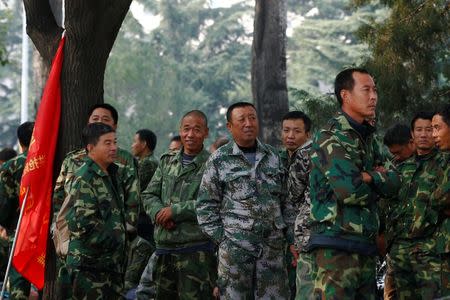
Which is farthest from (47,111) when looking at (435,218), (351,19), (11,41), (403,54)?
(11,41)

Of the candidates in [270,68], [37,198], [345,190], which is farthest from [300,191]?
[270,68]

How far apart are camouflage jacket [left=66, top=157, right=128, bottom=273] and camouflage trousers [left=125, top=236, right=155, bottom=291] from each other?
206 inches

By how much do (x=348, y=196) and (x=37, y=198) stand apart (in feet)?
15.4

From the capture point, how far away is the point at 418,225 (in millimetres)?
9961

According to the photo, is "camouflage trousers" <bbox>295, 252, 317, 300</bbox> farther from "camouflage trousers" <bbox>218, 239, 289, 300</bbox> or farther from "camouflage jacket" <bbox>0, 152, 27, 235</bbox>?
"camouflage jacket" <bbox>0, 152, 27, 235</bbox>

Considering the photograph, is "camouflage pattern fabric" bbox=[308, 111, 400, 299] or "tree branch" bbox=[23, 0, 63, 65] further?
"tree branch" bbox=[23, 0, 63, 65]

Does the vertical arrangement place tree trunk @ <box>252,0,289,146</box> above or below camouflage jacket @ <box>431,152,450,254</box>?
above

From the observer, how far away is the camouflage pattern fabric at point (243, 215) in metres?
9.50

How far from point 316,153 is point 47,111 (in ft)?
14.8

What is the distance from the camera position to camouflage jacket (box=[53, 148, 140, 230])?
9844 millimetres

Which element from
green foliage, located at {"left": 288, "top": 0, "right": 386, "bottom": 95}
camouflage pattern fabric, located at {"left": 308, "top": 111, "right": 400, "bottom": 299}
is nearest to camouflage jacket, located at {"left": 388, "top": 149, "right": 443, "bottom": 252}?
camouflage pattern fabric, located at {"left": 308, "top": 111, "right": 400, "bottom": 299}

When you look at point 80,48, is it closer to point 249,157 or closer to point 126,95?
point 249,157

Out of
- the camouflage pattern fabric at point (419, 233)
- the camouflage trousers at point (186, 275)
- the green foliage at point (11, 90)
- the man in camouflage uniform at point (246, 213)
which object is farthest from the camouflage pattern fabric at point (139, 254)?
the green foliage at point (11, 90)

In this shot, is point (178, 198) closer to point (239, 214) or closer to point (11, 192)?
point (239, 214)
